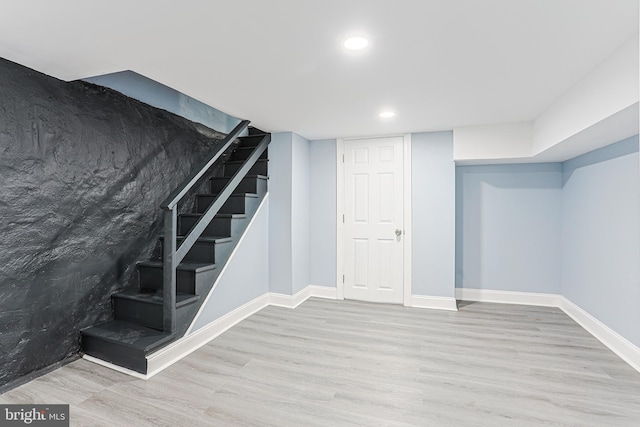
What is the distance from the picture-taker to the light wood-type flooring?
189 cm

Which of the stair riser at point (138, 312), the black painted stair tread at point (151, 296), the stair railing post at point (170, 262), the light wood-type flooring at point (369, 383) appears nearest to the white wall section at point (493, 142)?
the light wood-type flooring at point (369, 383)

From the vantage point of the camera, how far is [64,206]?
2.36m

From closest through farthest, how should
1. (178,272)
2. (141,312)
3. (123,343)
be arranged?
(123,343) < (141,312) < (178,272)

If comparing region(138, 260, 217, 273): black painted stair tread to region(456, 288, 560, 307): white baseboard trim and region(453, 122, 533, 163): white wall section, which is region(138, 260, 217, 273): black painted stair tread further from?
region(456, 288, 560, 307): white baseboard trim

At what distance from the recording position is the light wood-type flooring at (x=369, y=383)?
1893mm

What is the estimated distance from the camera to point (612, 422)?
1.83 m

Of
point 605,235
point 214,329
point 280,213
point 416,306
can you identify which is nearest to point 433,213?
point 416,306

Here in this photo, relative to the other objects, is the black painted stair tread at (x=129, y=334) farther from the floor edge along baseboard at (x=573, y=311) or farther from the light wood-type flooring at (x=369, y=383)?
the floor edge along baseboard at (x=573, y=311)

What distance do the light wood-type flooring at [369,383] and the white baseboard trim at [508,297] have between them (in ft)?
2.57

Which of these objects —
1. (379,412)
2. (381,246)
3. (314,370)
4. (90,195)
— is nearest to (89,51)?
(90,195)

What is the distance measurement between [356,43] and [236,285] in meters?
2.58

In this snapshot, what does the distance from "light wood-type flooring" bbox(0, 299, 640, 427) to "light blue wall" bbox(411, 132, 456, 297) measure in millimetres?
808

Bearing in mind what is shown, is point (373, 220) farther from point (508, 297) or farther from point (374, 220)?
point (508, 297)

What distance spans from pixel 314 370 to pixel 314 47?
7.25 ft
